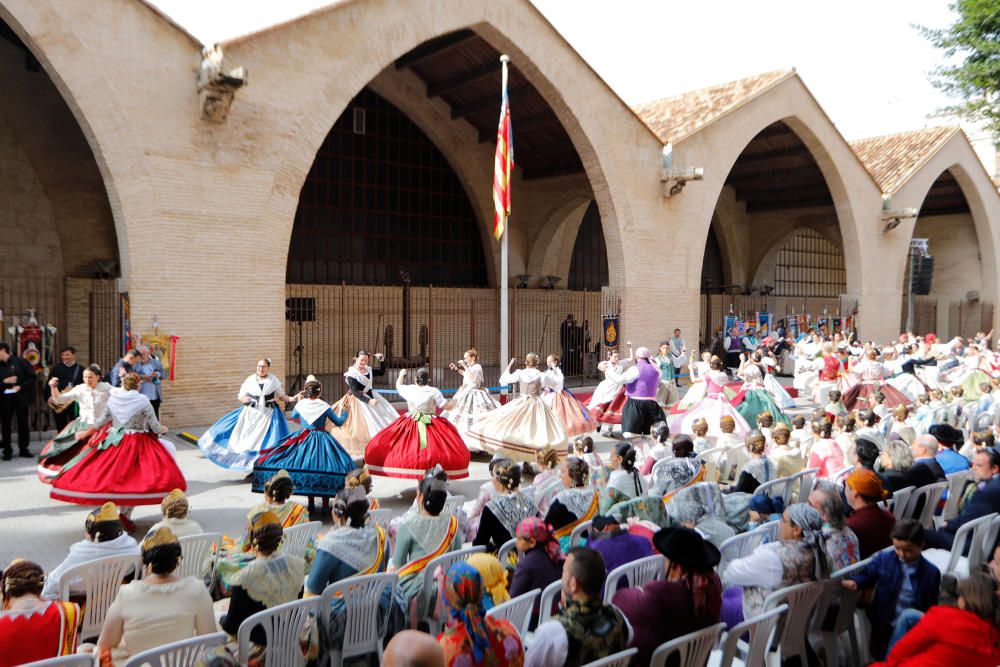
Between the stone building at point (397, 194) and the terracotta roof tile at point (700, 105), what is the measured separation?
12 cm

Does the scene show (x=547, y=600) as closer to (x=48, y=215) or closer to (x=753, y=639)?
(x=753, y=639)

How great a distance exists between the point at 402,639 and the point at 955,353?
796 inches

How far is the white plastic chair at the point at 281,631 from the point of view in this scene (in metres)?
3.44

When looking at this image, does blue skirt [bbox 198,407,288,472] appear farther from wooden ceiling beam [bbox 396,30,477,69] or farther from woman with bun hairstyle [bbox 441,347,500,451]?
wooden ceiling beam [bbox 396,30,477,69]

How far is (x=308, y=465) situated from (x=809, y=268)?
31.9m

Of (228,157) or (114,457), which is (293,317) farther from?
(114,457)

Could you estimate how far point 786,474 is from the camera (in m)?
7.25

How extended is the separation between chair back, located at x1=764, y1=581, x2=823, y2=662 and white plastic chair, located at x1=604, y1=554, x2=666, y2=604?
2.02 ft

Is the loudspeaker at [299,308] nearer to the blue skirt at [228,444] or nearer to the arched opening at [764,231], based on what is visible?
the blue skirt at [228,444]

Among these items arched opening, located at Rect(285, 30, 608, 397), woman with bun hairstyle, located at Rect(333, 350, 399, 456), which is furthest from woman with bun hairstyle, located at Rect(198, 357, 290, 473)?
arched opening, located at Rect(285, 30, 608, 397)

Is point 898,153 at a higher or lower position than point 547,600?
higher

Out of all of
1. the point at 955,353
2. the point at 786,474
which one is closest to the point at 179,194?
the point at 786,474

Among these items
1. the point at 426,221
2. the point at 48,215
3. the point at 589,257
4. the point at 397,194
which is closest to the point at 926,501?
the point at 48,215

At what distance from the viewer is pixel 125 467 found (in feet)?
23.1
